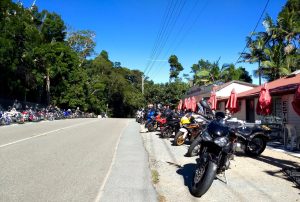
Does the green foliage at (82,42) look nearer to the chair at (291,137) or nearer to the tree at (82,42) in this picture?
the tree at (82,42)

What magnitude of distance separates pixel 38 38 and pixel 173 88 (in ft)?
66.2

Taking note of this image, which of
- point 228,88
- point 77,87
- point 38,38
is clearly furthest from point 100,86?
point 228,88

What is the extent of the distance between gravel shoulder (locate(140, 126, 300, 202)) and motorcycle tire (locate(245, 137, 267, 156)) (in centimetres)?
22

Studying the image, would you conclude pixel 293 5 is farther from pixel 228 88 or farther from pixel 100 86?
pixel 100 86

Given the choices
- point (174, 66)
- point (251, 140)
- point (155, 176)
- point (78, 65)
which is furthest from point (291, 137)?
point (174, 66)

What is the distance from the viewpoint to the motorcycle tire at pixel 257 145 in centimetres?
1209

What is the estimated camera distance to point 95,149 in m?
13.3

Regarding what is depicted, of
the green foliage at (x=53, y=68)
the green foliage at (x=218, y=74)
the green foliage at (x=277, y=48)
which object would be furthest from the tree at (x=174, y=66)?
the green foliage at (x=277, y=48)

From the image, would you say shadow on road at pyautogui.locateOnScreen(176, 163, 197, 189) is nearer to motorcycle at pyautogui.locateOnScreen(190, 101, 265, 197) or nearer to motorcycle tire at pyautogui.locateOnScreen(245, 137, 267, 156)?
motorcycle at pyautogui.locateOnScreen(190, 101, 265, 197)

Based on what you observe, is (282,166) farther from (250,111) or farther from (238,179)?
(250,111)

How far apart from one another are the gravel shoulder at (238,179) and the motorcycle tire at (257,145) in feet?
0.71

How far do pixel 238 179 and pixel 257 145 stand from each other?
12.8 ft

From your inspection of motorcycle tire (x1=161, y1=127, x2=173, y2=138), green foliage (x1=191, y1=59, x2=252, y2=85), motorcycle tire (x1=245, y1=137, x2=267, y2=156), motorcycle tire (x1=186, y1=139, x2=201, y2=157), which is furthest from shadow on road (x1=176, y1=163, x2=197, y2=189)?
green foliage (x1=191, y1=59, x2=252, y2=85)

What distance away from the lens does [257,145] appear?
12156 millimetres
